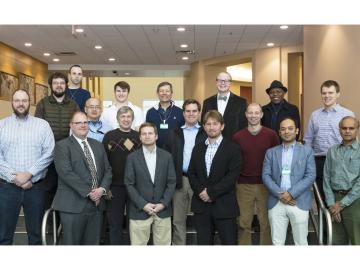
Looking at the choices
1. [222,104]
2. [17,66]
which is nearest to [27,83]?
[17,66]

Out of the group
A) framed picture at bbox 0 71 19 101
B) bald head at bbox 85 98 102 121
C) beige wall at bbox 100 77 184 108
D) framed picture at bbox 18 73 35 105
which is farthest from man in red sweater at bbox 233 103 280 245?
beige wall at bbox 100 77 184 108

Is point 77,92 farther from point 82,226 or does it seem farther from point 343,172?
point 343,172

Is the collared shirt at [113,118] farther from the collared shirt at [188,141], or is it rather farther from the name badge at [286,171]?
the name badge at [286,171]

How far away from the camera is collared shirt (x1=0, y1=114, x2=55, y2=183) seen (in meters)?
3.77

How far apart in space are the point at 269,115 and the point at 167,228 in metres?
1.73

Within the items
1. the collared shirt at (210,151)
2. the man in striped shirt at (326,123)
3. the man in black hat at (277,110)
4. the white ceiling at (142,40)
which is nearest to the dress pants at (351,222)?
the man in striped shirt at (326,123)

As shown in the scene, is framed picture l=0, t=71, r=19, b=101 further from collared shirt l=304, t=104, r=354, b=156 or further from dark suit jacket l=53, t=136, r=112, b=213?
collared shirt l=304, t=104, r=354, b=156

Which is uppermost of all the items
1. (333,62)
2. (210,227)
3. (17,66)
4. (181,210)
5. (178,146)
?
(17,66)

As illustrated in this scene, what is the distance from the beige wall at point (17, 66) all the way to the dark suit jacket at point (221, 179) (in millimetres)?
Result: 8741

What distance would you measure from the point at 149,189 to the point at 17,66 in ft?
33.9

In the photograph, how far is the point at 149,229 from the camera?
3.96m

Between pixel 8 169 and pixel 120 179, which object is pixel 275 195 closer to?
pixel 120 179

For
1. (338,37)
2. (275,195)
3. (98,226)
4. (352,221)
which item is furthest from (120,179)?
(338,37)

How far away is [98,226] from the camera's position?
3834 millimetres
